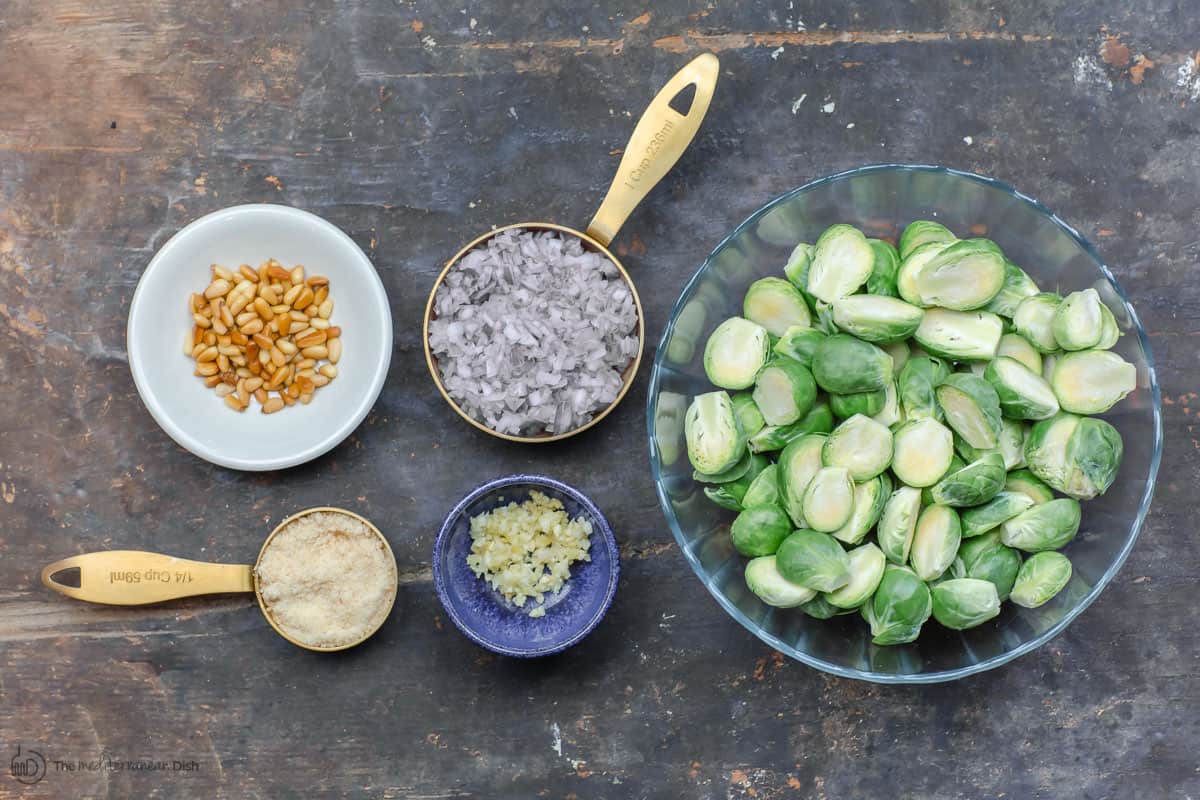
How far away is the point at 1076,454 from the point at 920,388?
28 centimetres

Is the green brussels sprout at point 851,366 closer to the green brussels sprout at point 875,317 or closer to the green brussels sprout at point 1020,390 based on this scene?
the green brussels sprout at point 875,317

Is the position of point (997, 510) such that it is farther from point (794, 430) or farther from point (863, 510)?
point (794, 430)

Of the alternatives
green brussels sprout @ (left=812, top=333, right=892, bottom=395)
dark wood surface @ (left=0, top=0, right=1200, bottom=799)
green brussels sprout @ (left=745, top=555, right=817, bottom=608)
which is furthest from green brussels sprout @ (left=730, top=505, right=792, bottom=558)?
dark wood surface @ (left=0, top=0, right=1200, bottom=799)

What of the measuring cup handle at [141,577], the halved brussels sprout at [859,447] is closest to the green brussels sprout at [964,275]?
the halved brussels sprout at [859,447]

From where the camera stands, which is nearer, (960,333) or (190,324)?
(960,333)

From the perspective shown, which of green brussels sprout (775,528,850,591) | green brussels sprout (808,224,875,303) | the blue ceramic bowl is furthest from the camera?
the blue ceramic bowl

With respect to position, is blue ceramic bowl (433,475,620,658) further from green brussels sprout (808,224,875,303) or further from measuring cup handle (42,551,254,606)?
green brussels sprout (808,224,875,303)

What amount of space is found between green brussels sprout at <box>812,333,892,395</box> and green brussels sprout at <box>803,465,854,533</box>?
0.14m

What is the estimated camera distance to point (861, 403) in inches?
63.1

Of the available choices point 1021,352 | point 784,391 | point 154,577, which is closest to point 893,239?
point 1021,352

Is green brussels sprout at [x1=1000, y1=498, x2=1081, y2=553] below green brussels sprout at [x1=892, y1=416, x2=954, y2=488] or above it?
below

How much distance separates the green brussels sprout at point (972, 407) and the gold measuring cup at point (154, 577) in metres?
1.12

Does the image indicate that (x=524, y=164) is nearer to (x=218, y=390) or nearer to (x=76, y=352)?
(x=218, y=390)

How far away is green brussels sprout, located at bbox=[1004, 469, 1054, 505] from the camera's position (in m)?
1.64
